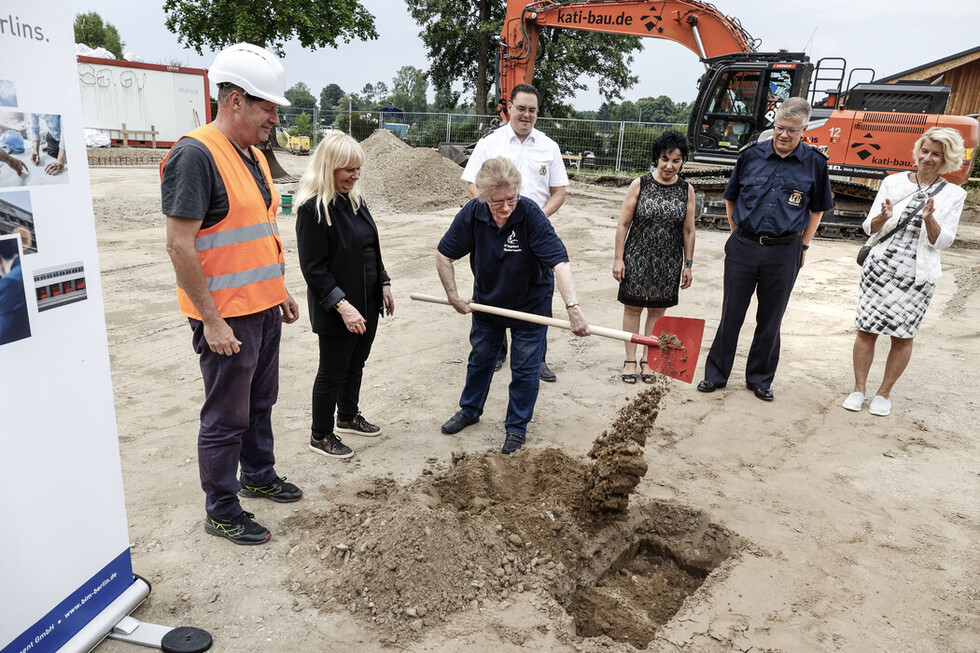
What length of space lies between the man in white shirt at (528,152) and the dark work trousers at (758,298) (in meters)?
1.44

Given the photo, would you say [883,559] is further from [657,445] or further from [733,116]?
[733,116]

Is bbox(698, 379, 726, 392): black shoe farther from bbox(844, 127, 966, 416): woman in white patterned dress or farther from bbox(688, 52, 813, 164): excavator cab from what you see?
bbox(688, 52, 813, 164): excavator cab

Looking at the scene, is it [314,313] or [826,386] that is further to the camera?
[826,386]

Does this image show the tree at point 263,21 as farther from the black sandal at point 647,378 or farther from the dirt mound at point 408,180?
the black sandal at point 647,378

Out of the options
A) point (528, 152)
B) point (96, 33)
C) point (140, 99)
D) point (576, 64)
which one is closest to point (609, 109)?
point (576, 64)

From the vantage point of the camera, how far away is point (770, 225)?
4844mm

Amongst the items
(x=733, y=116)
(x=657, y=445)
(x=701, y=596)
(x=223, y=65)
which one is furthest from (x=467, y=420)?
(x=733, y=116)

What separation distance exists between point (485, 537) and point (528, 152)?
121 inches

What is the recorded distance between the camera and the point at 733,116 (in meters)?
11.3

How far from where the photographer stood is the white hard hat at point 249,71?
2.63m

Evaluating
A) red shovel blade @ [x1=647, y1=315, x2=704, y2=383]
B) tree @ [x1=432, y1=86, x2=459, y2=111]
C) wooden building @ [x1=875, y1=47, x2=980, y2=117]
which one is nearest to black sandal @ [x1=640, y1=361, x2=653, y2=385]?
red shovel blade @ [x1=647, y1=315, x2=704, y2=383]

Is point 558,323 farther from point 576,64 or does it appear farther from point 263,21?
point 576,64

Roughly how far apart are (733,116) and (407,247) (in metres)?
6.04

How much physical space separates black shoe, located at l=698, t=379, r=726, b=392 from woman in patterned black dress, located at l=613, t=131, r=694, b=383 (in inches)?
25.2
